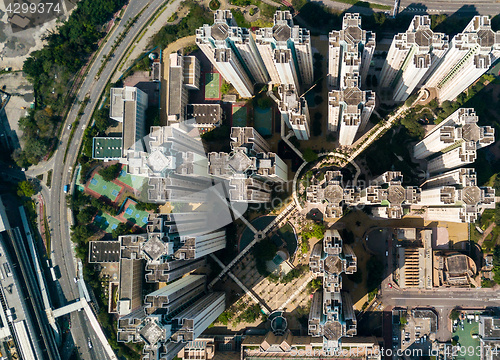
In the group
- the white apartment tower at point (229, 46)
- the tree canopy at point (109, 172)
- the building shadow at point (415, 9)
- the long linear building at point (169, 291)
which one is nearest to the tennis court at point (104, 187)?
the tree canopy at point (109, 172)

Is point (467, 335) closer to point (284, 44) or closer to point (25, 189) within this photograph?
point (284, 44)

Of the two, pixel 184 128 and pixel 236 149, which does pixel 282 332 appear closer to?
pixel 236 149

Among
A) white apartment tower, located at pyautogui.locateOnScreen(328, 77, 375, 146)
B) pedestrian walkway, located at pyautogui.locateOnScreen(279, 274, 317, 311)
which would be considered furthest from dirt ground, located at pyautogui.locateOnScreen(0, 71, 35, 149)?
pedestrian walkway, located at pyautogui.locateOnScreen(279, 274, 317, 311)

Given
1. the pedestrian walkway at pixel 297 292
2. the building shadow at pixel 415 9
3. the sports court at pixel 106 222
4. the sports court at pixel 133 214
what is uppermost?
the building shadow at pixel 415 9

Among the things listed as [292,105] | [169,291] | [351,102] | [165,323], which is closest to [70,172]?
[169,291]

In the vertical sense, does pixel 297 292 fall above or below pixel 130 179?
below

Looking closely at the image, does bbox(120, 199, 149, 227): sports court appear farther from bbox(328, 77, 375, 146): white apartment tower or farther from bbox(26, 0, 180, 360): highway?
bbox(328, 77, 375, 146): white apartment tower

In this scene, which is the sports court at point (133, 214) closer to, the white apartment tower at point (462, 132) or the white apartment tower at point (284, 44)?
the white apartment tower at point (284, 44)
